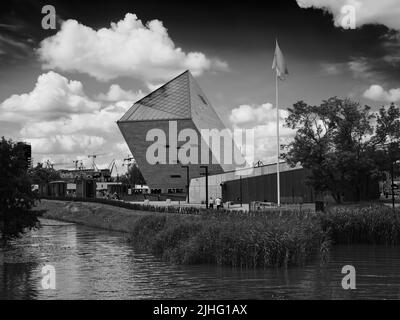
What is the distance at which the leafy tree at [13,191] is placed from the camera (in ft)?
81.7

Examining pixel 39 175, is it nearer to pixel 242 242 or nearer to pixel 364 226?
pixel 364 226

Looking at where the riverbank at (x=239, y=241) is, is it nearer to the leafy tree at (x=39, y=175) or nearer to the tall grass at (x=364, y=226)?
the tall grass at (x=364, y=226)

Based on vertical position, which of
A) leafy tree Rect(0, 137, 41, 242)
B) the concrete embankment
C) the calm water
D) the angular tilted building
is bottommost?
the calm water

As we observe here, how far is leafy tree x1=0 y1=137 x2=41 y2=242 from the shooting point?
981 inches

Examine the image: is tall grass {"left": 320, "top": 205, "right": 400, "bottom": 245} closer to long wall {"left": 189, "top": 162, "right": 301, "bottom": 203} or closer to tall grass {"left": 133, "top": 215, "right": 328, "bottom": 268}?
tall grass {"left": 133, "top": 215, "right": 328, "bottom": 268}

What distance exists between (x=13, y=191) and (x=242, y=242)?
11.3 m

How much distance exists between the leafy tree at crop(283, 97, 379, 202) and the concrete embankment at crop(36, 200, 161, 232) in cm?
1332

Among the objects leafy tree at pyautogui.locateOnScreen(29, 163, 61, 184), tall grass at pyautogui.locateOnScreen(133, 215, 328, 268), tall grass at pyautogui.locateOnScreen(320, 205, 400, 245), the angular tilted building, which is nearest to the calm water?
tall grass at pyautogui.locateOnScreen(133, 215, 328, 268)

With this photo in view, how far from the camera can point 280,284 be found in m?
16.4

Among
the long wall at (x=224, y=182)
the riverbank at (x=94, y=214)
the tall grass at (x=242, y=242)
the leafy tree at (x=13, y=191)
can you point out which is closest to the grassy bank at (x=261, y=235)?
the tall grass at (x=242, y=242)

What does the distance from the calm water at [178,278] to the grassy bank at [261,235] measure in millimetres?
705

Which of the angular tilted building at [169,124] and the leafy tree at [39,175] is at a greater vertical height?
the angular tilted building at [169,124]
